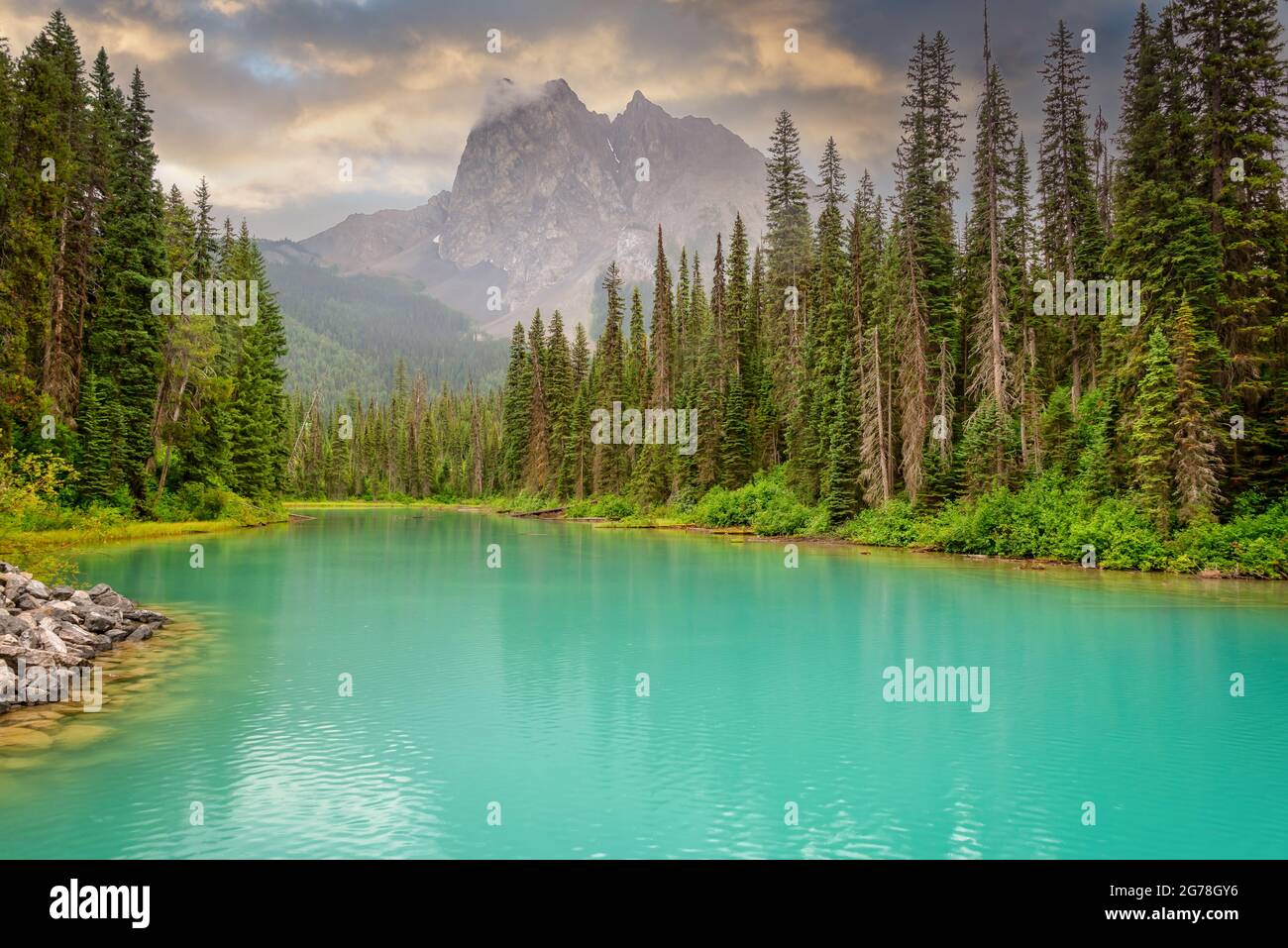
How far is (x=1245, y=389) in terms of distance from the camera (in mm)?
31312

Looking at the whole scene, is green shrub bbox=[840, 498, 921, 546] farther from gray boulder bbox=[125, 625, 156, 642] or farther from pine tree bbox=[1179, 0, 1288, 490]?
gray boulder bbox=[125, 625, 156, 642]

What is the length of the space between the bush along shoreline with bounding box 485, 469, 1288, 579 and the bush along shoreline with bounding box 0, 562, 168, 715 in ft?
107

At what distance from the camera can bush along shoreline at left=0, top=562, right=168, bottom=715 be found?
1348cm

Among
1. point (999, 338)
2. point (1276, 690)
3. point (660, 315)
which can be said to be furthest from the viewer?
point (660, 315)

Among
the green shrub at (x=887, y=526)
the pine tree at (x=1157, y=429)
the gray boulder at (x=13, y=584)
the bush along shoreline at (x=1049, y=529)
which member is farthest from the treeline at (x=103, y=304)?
the pine tree at (x=1157, y=429)

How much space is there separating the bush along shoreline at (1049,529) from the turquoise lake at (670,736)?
4.65 m

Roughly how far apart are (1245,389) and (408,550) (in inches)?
1529

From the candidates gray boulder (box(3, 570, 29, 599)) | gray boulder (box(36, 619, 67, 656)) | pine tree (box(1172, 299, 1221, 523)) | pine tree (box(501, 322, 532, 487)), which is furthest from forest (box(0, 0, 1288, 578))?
pine tree (box(501, 322, 532, 487))

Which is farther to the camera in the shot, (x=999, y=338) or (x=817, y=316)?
(x=817, y=316)

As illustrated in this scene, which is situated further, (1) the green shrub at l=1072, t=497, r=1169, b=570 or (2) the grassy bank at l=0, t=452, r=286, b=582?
(1) the green shrub at l=1072, t=497, r=1169, b=570

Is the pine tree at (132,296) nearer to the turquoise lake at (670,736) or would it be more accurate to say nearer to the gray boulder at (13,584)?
the turquoise lake at (670,736)

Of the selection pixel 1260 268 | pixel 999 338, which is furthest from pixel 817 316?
pixel 1260 268

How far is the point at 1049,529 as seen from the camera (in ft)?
120

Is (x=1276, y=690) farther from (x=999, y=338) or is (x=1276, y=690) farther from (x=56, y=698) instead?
(x=999, y=338)
